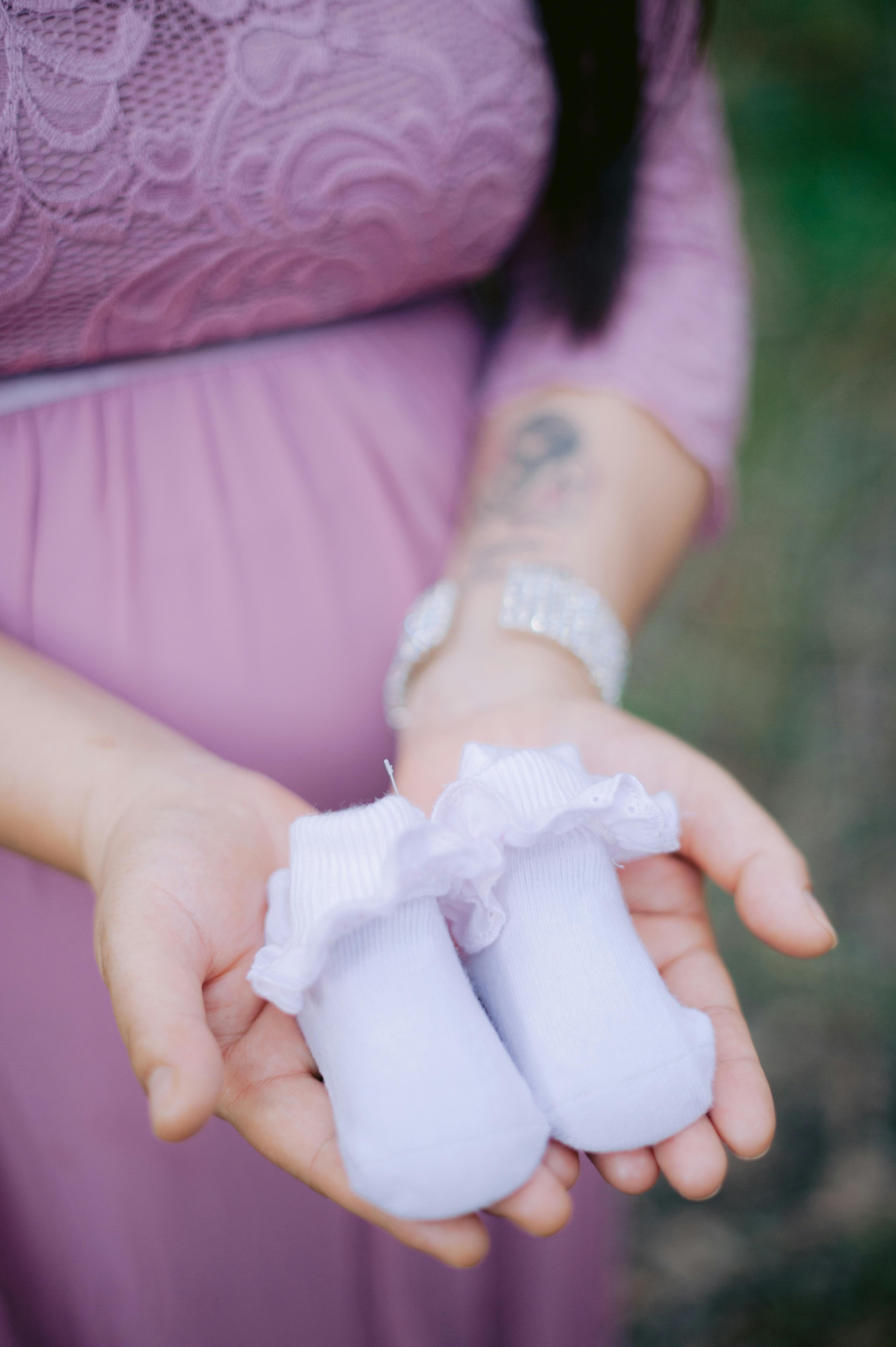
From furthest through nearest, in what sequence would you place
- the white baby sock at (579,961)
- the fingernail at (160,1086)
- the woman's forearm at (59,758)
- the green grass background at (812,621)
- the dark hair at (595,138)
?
1. the green grass background at (812,621)
2. the dark hair at (595,138)
3. the woman's forearm at (59,758)
4. the white baby sock at (579,961)
5. the fingernail at (160,1086)

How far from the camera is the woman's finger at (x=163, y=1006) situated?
588 millimetres

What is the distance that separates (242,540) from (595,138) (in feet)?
2.24

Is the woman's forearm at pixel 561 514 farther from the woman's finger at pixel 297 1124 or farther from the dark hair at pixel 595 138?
the woman's finger at pixel 297 1124

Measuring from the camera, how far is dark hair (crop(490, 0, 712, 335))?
3.43 feet

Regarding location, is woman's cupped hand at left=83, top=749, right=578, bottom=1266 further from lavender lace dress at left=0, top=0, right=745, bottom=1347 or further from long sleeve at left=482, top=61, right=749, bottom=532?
long sleeve at left=482, top=61, right=749, bottom=532

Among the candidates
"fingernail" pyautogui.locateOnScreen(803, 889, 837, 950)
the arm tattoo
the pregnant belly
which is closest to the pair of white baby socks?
"fingernail" pyautogui.locateOnScreen(803, 889, 837, 950)

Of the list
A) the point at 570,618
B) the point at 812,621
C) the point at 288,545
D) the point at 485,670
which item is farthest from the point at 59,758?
the point at 812,621

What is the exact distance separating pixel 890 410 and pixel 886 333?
0.80ft

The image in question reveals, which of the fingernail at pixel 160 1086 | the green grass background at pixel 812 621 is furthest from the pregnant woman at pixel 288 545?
the green grass background at pixel 812 621

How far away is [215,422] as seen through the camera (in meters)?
1.01

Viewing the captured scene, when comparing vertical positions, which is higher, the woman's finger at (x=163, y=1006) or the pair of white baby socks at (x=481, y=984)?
the woman's finger at (x=163, y=1006)

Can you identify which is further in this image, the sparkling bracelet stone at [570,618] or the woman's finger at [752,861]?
the sparkling bracelet stone at [570,618]

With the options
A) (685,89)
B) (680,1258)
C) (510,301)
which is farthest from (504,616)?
(680,1258)

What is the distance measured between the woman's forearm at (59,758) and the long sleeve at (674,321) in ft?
2.40
